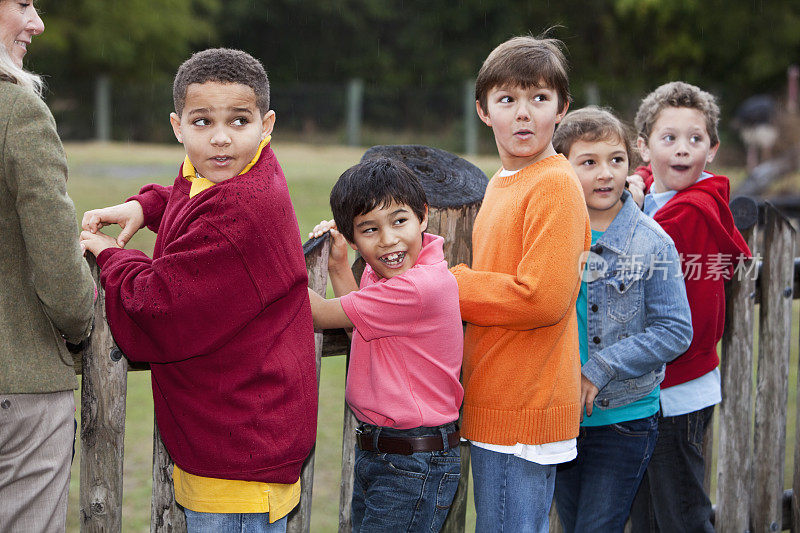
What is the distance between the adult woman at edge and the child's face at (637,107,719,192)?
2050 mm

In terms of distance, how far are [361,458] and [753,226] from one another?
195 centimetres

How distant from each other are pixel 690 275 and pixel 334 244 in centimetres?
131

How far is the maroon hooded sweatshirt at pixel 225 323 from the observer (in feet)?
6.64

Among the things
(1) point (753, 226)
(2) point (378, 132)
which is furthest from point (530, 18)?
(1) point (753, 226)

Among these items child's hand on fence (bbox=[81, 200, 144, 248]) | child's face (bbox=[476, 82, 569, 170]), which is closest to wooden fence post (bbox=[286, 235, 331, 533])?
child's hand on fence (bbox=[81, 200, 144, 248])

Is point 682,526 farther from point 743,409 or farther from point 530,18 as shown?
point 530,18

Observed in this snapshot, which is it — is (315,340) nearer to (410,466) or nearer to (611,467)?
(410,466)

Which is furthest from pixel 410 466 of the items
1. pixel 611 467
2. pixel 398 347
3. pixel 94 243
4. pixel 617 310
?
pixel 94 243

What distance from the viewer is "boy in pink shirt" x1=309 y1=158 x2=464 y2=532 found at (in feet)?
7.59

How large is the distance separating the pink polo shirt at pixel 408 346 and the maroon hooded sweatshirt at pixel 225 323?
0.72 ft

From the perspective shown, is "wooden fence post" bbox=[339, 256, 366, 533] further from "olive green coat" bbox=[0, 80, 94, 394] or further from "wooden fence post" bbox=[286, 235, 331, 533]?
"olive green coat" bbox=[0, 80, 94, 394]

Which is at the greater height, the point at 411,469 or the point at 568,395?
the point at 568,395

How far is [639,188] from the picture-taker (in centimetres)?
317

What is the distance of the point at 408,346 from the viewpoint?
2.35m
